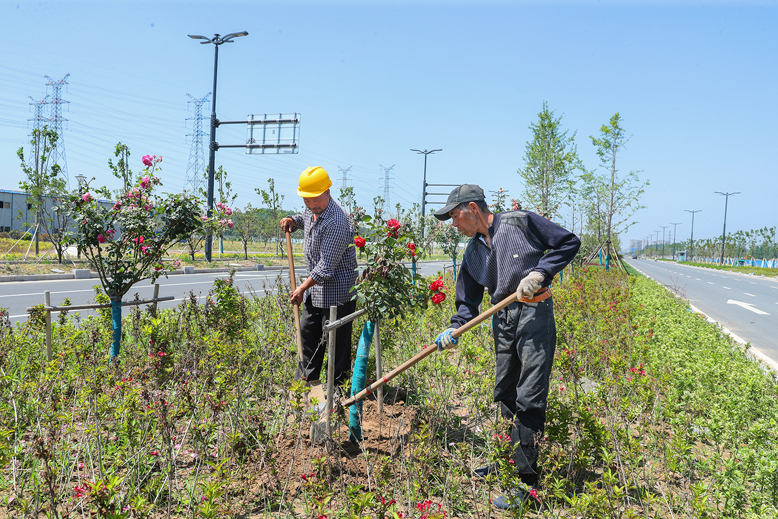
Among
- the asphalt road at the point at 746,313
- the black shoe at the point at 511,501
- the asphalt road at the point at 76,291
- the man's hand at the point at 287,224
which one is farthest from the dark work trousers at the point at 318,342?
the asphalt road at the point at 746,313

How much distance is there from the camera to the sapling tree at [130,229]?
4168 mm

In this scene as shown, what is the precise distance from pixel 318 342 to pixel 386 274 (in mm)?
816

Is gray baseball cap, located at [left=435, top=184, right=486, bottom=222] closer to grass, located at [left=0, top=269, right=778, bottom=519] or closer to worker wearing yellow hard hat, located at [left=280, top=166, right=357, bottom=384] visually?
worker wearing yellow hard hat, located at [left=280, top=166, right=357, bottom=384]

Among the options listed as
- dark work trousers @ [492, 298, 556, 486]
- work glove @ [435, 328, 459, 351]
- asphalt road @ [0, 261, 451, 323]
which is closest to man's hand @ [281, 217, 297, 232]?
work glove @ [435, 328, 459, 351]

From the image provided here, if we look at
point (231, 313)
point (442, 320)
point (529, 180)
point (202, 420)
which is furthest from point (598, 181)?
point (202, 420)

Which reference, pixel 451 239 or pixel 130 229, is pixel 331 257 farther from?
pixel 451 239

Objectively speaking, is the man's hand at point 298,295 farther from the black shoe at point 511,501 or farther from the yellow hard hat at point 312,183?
the black shoe at point 511,501

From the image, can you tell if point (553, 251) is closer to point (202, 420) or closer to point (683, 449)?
point (683, 449)

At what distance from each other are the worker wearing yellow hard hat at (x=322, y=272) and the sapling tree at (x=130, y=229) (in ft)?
5.47

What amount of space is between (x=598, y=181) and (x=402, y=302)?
56.4 feet

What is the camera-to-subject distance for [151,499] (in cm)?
235

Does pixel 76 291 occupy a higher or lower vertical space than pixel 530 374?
lower

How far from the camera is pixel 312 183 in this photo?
3.06 metres

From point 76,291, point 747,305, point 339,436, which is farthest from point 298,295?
point 747,305
